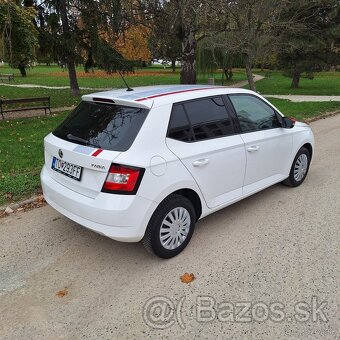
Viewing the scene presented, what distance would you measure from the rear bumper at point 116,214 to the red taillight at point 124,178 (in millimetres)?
62

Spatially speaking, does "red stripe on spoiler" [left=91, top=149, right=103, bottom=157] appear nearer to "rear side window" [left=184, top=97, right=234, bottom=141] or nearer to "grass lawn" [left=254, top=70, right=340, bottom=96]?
"rear side window" [left=184, top=97, right=234, bottom=141]

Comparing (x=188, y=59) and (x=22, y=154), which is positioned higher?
(x=188, y=59)

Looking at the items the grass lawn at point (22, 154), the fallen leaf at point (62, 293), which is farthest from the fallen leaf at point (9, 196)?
the fallen leaf at point (62, 293)

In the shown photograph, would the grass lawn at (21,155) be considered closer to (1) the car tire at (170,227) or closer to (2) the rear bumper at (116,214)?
(2) the rear bumper at (116,214)

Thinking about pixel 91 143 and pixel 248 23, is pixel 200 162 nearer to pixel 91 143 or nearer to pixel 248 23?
pixel 91 143

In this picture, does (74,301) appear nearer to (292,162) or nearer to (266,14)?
(292,162)

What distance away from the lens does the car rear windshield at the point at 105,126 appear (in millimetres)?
3213

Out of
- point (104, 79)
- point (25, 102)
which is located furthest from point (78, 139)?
point (104, 79)

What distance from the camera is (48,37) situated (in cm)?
1717

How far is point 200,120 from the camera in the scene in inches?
147

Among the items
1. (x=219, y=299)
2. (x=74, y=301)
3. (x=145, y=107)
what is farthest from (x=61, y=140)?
(x=219, y=299)

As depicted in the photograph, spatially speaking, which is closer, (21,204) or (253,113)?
(253,113)

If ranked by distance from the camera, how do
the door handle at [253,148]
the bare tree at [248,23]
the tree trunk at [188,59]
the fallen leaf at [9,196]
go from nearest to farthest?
the door handle at [253,148], the fallen leaf at [9,196], the bare tree at [248,23], the tree trunk at [188,59]

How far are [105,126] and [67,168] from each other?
57 centimetres
